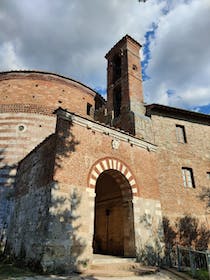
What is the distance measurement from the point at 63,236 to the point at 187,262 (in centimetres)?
667

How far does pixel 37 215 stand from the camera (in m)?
8.12

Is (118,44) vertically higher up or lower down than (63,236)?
higher up

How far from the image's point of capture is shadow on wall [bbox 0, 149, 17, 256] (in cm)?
1162

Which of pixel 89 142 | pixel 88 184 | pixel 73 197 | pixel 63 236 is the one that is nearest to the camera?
pixel 63 236

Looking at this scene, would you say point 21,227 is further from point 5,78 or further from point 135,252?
point 5,78

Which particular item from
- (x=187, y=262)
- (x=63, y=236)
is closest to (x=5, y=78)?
(x=63, y=236)

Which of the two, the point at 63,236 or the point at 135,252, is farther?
the point at 135,252

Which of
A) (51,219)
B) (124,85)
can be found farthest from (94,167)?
(124,85)

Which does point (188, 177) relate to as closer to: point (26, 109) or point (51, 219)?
point (51, 219)

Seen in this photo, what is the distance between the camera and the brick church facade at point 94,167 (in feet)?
24.9

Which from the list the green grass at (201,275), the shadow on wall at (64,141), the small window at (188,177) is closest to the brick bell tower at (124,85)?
the small window at (188,177)

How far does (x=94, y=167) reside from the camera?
872 cm

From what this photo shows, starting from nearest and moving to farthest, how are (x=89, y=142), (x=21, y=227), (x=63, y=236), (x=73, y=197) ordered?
(x=63, y=236) → (x=73, y=197) → (x=89, y=142) → (x=21, y=227)

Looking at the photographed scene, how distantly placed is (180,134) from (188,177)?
2784mm
